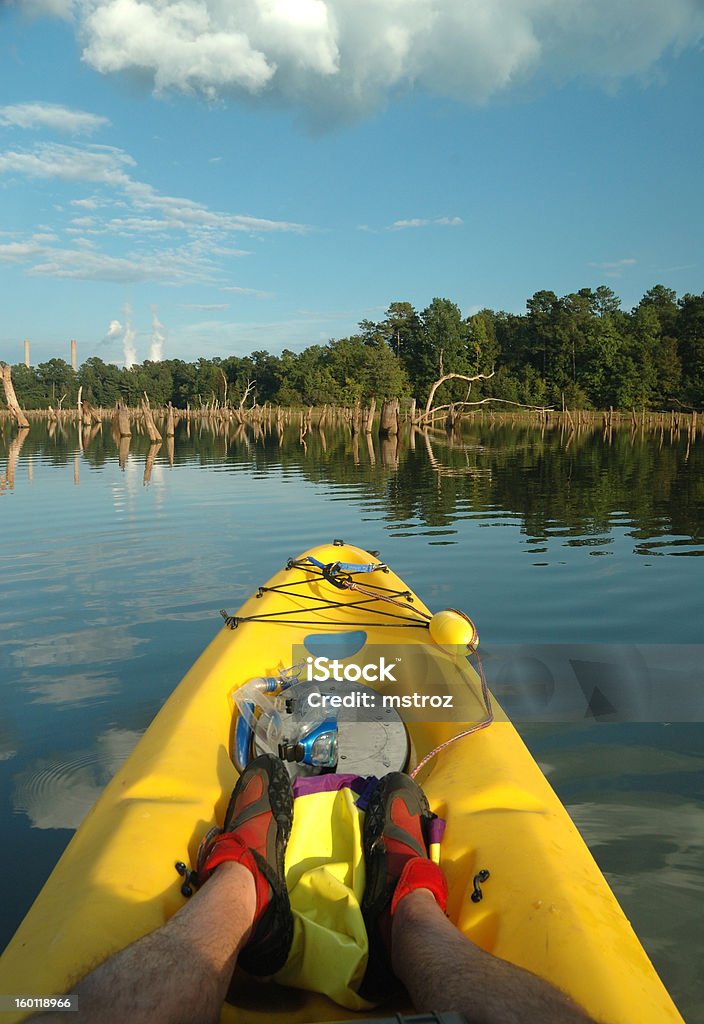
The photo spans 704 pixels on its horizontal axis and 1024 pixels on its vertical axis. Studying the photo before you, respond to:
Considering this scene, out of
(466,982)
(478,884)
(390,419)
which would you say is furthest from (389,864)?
(390,419)

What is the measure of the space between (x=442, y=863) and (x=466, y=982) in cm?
80

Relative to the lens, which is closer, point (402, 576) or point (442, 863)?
point (442, 863)

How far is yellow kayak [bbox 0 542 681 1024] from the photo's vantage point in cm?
181

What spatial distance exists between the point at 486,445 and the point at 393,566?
2152 cm

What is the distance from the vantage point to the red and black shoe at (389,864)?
2.09m

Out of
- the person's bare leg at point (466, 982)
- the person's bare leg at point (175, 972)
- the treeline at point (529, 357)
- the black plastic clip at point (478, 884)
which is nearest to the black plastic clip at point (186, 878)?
the person's bare leg at point (175, 972)

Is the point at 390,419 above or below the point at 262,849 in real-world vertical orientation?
above

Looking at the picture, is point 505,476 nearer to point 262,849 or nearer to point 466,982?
point 262,849

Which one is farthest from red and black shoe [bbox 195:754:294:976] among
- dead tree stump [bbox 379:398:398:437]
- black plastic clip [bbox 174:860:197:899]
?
dead tree stump [bbox 379:398:398:437]

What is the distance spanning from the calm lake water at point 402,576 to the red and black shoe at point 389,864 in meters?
1.03

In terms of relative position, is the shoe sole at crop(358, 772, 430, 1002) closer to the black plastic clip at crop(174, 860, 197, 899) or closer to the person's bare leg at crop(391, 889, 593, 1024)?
the person's bare leg at crop(391, 889, 593, 1024)

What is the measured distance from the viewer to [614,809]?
3.52 metres

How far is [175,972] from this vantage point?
1.70 m

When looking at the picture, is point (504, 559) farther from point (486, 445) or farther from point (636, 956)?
point (486, 445)
